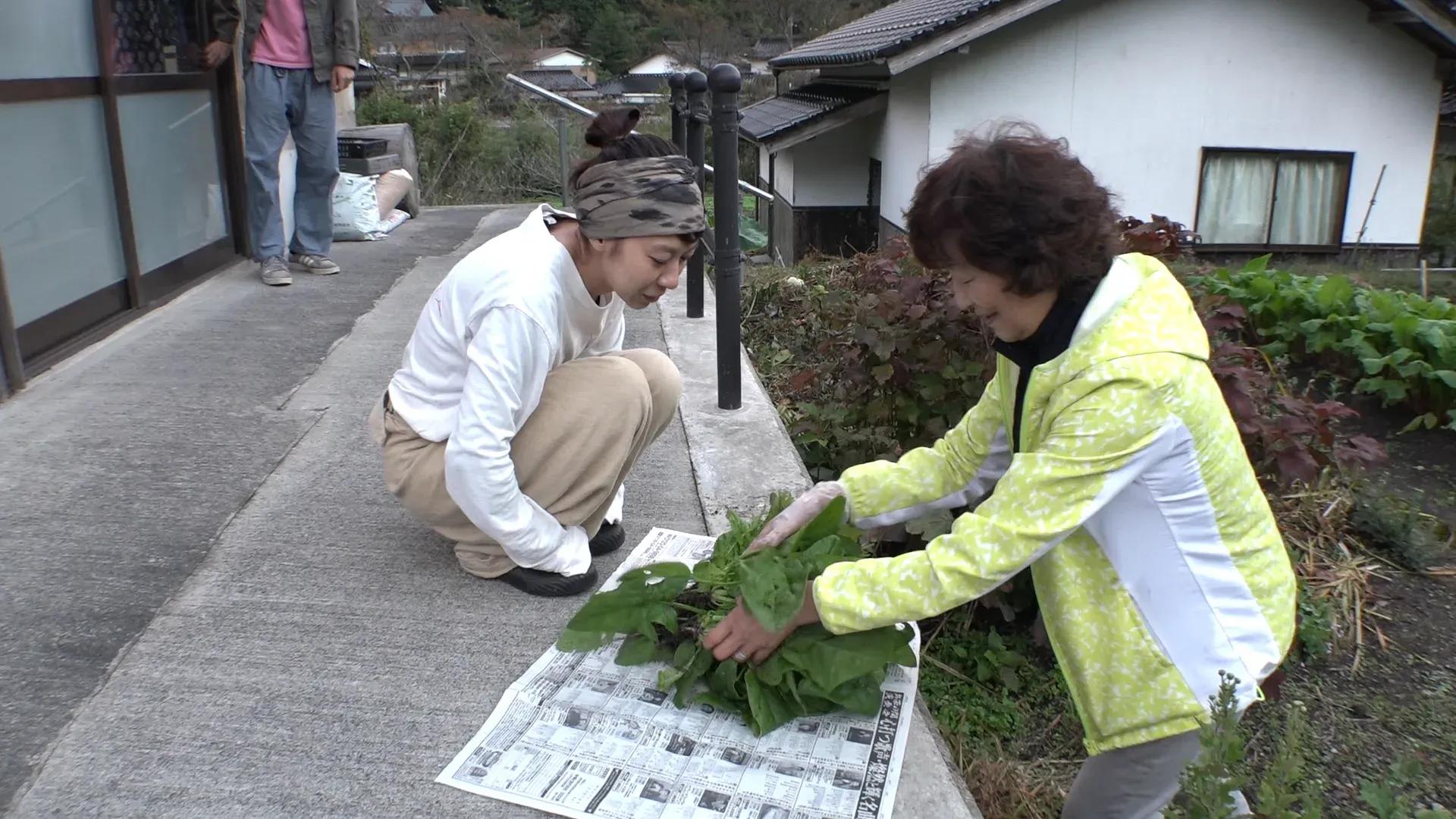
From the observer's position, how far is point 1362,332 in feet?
15.3

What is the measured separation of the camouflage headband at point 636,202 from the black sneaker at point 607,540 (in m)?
0.81

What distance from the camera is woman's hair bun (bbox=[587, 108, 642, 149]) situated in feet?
7.99

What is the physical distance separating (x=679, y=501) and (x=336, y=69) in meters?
3.56

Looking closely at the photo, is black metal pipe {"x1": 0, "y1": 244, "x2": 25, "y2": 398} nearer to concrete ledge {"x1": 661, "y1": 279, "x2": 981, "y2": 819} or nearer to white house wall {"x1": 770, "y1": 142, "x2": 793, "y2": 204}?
concrete ledge {"x1": 661, "y1": 279, "x2": 981, "y2": 819}

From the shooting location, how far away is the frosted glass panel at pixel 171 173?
15.3 feet

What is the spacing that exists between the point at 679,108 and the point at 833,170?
863 centimetres

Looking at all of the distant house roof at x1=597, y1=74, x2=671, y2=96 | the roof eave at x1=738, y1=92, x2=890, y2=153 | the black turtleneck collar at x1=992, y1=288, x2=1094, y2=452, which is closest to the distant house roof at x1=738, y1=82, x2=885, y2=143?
the roof eave at x1=738, y1=92, x2=890, y2=153

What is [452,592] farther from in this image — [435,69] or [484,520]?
[435,69]

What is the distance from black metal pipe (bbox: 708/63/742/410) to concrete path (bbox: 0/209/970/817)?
10.1 inches

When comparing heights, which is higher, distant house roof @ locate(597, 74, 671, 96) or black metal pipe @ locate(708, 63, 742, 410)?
distant house roof @ locate(597, 74, 671, 96)

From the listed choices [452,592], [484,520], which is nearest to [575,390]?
[484,520]

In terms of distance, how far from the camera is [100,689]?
78.5 inches

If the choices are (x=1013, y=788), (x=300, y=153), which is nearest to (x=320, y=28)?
(x=300, y=153)

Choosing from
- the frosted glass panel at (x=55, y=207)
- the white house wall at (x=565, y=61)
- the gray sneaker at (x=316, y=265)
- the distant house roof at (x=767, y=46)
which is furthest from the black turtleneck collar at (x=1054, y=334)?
the white house wall at (x=565, y=61)
